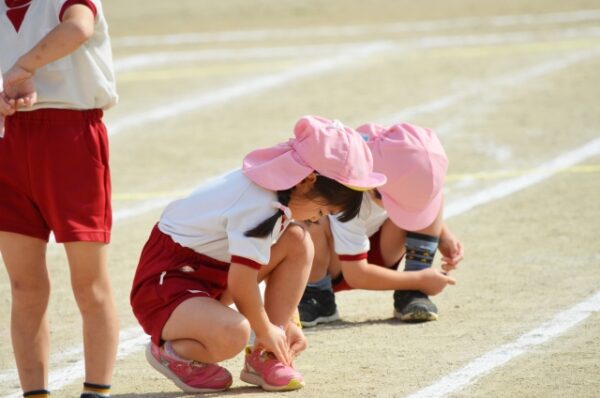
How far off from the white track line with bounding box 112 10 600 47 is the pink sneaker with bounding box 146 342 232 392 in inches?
404

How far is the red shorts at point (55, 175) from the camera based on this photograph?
14.1 ft

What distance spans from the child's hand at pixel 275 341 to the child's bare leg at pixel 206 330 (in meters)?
0.07

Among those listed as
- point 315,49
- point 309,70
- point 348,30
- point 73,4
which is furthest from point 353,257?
point 348,30

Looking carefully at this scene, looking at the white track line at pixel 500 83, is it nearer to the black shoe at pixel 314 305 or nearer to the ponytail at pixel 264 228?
the black shoe at pixel 314 305

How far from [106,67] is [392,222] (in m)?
1.83

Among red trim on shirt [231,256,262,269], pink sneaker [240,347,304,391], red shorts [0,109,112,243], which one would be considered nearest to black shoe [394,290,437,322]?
pink sneaker [240,347,304,391]

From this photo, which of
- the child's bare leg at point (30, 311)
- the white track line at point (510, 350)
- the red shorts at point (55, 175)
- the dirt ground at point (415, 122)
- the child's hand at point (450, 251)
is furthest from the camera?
the child's hand at point (450, 251)

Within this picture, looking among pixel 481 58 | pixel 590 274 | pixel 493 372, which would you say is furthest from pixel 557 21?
pixel 493 372

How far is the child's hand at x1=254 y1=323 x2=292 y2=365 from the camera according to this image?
15.0ft

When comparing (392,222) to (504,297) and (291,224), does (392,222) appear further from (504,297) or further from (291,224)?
(291,224)

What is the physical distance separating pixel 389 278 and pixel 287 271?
2.91 feet

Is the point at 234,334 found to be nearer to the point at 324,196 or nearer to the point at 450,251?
the point at 324,196

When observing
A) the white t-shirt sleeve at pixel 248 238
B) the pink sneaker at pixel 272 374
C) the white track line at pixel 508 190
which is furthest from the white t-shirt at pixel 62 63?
the white track line at pixel 508 190

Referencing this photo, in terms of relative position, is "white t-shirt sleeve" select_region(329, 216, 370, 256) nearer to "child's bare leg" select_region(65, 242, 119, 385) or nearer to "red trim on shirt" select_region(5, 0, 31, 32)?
"child's bare leg" select_region(65, 242, 119, 385)
